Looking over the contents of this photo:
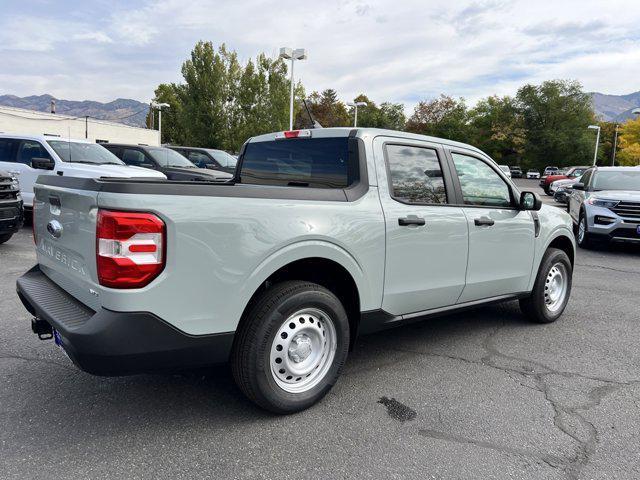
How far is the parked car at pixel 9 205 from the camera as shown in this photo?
289 inches

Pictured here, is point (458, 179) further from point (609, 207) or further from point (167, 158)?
point (167, 158)

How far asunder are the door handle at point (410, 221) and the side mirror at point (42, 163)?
8.14m

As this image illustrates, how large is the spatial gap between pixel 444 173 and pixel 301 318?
1.73 meters

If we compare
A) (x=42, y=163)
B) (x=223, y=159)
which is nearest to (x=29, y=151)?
(x=42, y=163)

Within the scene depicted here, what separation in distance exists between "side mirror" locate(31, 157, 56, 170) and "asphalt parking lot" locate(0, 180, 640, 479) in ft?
18.7

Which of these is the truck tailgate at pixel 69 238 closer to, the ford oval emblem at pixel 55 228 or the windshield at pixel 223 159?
the ford oval emblem at pixel 55 228

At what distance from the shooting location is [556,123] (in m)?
72.6

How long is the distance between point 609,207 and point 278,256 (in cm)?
910

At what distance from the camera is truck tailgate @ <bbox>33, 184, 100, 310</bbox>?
252 cm

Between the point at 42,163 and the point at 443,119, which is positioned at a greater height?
the point at 443,119

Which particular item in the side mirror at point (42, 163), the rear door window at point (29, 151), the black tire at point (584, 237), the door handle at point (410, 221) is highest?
the rear door window at point (29, 151)

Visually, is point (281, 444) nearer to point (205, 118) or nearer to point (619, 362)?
point (619, 362)

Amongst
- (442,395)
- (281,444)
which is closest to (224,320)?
(281,444)

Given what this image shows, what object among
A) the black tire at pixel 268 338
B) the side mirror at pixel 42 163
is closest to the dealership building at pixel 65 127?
the side mirror at pixel 42 163
